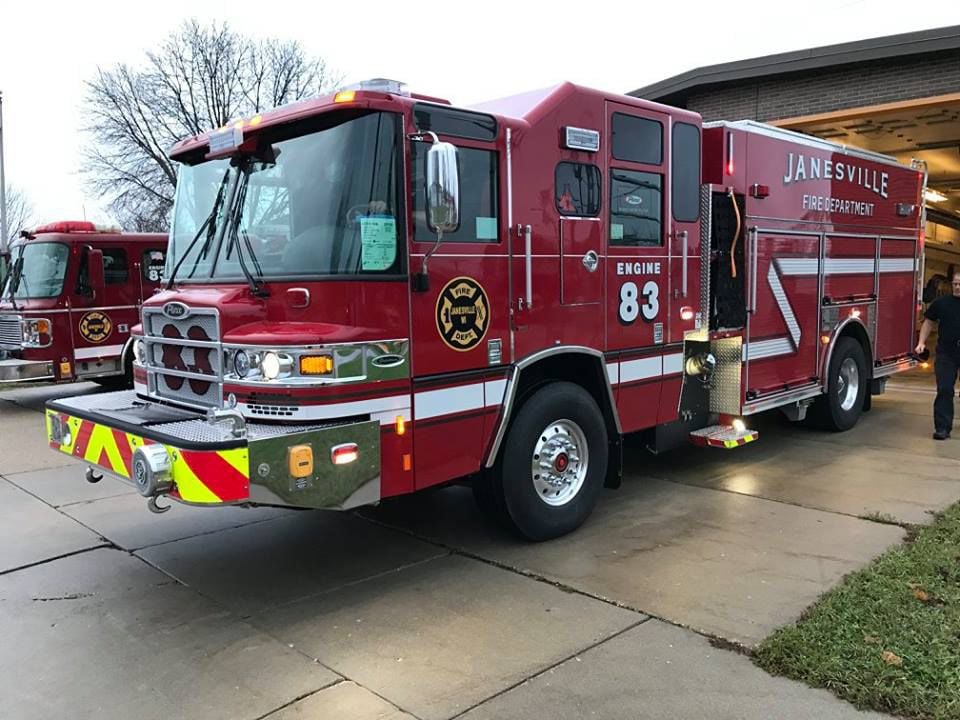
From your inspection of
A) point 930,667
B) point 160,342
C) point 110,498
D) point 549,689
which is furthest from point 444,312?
point 110,498

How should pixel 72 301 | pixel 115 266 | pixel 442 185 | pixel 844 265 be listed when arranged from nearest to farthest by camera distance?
pixel 442 185 → pixel 844 265 → pixel 72 301 → pixel 115 266

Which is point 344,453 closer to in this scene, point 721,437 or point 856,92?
point 721,437

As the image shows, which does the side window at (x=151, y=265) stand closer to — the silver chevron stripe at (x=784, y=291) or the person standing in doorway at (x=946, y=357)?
the silver chevron stripe at (x=784, y=291)

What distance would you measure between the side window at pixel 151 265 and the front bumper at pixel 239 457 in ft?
24.8

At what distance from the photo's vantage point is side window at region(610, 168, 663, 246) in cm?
530

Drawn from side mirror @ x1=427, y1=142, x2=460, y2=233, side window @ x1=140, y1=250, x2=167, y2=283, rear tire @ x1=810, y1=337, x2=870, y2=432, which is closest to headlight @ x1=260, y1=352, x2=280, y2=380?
side mirror @ x1=427, y1=142, x2=460, y2=233

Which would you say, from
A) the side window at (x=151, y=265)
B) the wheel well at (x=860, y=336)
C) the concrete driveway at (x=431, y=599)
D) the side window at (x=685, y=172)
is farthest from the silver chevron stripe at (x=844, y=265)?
the side window at (x=151, y=265)

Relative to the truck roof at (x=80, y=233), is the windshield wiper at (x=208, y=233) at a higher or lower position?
lower

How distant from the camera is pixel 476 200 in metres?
4.47

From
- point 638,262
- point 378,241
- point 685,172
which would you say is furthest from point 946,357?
point 378,241

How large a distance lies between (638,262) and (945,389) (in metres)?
4.41

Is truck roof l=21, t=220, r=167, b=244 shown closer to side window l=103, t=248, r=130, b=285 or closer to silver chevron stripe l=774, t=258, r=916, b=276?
side window l=103, t=248, r=130, b=285

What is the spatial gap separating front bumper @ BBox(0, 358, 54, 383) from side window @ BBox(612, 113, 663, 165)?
8.50m

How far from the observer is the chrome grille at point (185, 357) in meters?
4.15
